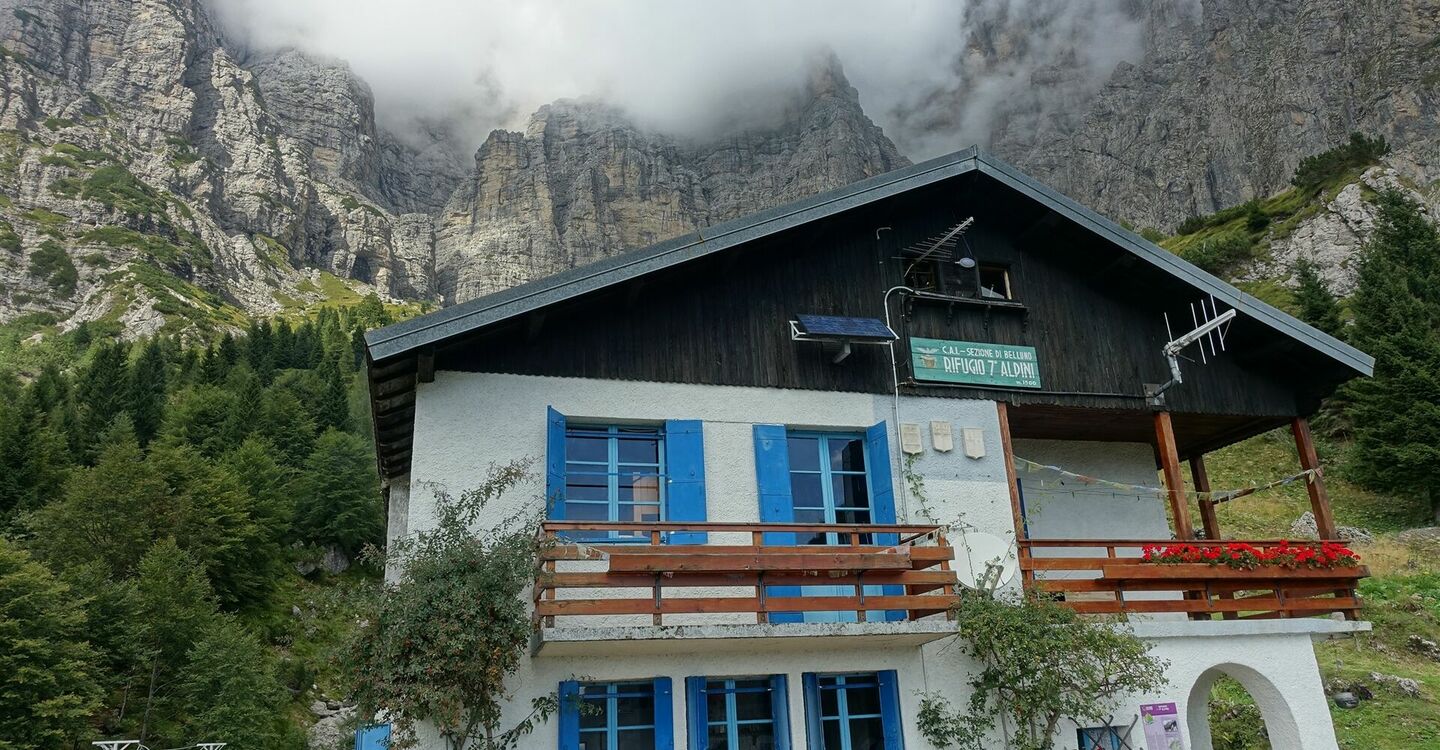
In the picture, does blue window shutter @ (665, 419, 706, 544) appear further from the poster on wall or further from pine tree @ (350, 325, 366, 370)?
pine tree @ (350, 325, 366, 370)

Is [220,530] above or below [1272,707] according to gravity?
above

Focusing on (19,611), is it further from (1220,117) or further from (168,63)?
(168,63)

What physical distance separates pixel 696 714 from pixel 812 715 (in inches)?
50.5

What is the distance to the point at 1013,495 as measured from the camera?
38.3ft

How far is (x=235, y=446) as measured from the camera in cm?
5006

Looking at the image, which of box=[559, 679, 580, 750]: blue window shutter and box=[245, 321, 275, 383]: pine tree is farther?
box=[245, 321, 275, 383]: pine tree

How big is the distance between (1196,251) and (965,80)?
131 metres

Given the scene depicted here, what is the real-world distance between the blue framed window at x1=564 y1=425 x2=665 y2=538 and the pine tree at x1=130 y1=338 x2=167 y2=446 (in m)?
44.8

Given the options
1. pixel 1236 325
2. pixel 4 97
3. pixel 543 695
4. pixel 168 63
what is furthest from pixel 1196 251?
pixel 168 63

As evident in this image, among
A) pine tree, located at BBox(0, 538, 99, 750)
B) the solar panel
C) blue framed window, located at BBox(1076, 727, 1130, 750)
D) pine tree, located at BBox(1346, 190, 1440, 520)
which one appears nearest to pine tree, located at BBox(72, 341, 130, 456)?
pine tree, located at BBox(0, 538, 99, 750)

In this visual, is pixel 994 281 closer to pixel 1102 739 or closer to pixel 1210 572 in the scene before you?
pixel 1210 572

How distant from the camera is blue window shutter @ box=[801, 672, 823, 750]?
9953 millimetres

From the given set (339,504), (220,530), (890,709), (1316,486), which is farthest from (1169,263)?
(339,504)

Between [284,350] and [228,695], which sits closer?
[228,695]
